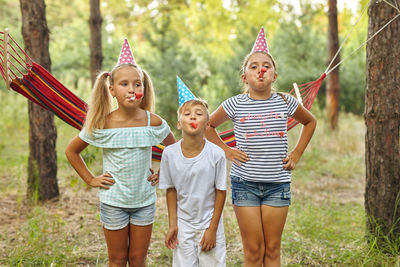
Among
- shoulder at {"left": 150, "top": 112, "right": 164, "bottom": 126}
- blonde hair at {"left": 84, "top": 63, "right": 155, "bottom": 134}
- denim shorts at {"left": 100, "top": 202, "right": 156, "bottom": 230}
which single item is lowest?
denim shorts at {"left": 100, "top": 202, "right": 156, "bottom": 230}

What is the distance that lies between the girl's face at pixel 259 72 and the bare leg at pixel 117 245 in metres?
0.92

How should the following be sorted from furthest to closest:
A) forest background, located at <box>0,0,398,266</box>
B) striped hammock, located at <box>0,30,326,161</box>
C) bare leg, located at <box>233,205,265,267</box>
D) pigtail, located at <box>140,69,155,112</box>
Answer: forest background, located at <box>0,0,398,266</box> → striped hammock, located at <box>0,30,326,161</box> → pigtail, located at <box>140,69,155,112</box> → bare leg, located at <box>233,205,265,267</box>

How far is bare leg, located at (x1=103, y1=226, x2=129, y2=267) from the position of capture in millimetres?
1855

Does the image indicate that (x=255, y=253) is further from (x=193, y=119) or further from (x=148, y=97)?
(x=148, y=97)

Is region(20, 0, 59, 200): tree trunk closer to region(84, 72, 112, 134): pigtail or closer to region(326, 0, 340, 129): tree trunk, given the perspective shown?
region(84, 72, 112, 134): pigtail

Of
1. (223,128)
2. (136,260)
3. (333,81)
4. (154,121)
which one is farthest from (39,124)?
(333,81)

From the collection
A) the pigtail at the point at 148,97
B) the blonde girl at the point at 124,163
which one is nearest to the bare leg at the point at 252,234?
the blonde girl at the point at 124,163

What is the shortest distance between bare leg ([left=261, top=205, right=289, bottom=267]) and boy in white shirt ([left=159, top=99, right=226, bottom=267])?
275mm

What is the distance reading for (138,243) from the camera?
188cm

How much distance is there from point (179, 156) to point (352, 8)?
46.6 ft

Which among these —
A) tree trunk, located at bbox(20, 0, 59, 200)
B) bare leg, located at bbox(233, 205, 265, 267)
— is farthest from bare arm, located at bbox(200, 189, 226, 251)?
tree trunk, located at bbox(20, 0, 59, 200)

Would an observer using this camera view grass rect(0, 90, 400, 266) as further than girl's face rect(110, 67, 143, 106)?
Yes

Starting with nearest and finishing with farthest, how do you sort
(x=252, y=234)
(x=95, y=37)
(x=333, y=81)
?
(x=252, y=234) → (x=95, y=37) → (x=333, y=81)

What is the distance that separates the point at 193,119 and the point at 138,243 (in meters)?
0.65
